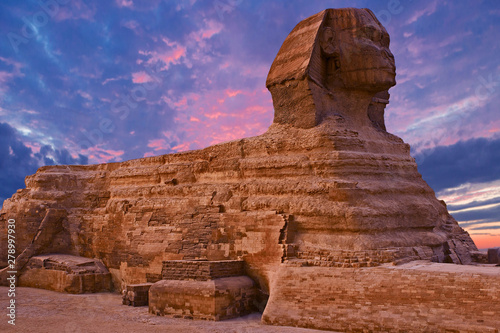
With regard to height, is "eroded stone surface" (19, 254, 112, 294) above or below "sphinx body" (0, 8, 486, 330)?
below

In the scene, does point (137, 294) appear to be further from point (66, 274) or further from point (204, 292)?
point (66, 274)

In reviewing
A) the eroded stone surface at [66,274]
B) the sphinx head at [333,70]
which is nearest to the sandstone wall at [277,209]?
the eroded stone surface at [66,274]

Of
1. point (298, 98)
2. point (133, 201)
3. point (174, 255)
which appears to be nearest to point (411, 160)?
point (298, 98)

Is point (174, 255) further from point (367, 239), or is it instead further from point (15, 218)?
point (15, 218)

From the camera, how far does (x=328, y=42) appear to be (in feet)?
39.8

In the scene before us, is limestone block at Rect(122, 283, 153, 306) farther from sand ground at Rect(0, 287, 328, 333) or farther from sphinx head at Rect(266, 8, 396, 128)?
sphinx head at Rect(266, 8, 396, 128)

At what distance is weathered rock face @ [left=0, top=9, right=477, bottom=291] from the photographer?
1008cm

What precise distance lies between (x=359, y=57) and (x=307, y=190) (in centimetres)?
390

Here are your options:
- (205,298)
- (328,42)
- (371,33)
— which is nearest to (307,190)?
(205,298)

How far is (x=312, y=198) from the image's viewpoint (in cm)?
1048

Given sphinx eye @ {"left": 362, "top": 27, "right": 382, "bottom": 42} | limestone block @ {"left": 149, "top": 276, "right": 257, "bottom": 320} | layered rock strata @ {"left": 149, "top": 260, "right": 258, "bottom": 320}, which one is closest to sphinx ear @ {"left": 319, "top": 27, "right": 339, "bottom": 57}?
sphinx eye @ {"left": 362, "top": 27, "right": 382, "bottom": 42}

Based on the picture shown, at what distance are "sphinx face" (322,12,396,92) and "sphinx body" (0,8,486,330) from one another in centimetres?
3

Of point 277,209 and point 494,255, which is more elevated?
point 277,209

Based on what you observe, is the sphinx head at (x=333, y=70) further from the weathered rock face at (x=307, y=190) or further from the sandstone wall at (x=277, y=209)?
the sandstone wall at (x=277, y=209)
